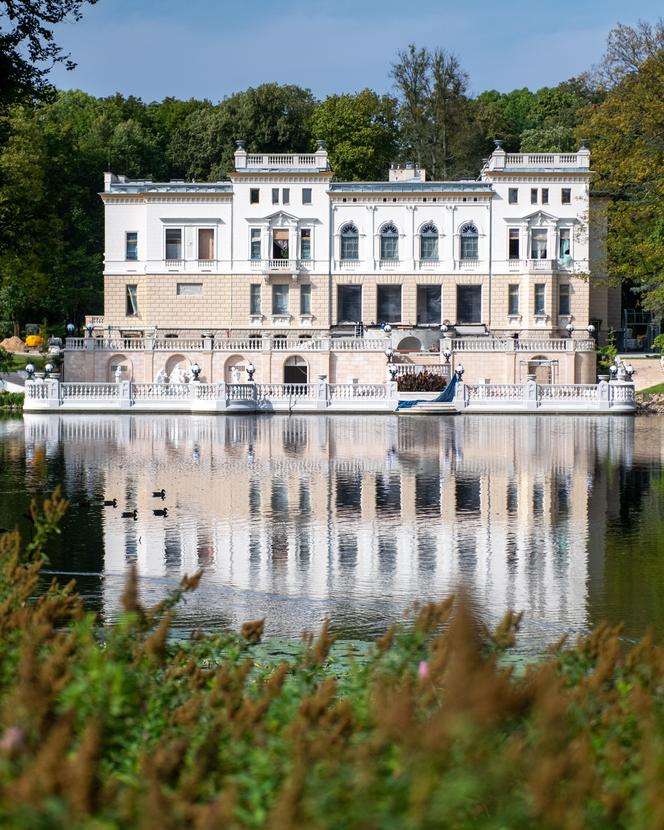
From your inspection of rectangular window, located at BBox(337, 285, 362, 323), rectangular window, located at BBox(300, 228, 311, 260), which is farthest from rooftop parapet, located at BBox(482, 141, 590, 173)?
rectangular window, located at BBox(300, 228, 311, 260)

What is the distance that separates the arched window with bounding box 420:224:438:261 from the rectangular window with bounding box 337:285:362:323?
4.24 m

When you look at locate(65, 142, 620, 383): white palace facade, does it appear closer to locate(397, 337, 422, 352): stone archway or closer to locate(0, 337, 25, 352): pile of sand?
locate(397, 337, 422, 352): stone archway

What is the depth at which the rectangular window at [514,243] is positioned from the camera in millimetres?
70250

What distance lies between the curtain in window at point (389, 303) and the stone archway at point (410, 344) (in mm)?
2227

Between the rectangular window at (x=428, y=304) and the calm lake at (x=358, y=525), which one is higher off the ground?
the rectangular window at (x=428, y=304)

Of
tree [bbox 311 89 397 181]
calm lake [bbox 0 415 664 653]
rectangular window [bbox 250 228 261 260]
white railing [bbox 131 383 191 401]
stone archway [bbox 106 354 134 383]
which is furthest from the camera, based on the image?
tree [bbox 311 89 397 181]

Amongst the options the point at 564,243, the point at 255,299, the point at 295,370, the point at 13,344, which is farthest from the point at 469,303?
the point at 13,344

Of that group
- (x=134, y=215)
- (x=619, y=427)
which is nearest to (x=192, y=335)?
(x=134, y=215)

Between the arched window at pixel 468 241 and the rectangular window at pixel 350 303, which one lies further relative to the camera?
the rectangular window at pixel 350 303

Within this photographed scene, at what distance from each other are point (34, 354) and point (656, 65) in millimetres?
39209

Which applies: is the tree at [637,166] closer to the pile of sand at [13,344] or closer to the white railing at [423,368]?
the white railing at [423,368]

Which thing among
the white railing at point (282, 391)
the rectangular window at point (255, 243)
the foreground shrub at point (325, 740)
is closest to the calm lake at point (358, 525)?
the foreground shrub at point (325, 740)

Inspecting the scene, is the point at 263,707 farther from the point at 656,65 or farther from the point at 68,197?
the point at 68,197

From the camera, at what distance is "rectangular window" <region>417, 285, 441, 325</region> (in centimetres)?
7062
